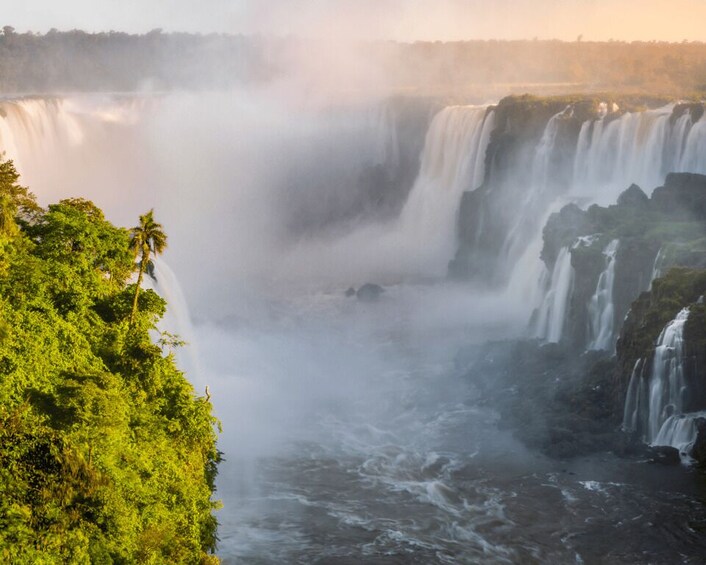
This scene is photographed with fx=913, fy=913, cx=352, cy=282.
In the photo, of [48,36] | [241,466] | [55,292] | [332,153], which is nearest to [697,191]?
[241,466]

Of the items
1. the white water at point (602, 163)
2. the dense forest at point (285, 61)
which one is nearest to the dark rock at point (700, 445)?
the white water at point (602, 163)

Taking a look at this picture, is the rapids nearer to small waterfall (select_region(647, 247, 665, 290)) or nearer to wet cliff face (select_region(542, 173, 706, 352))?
wet cliff face (select_region(542, 173, 706, 352))

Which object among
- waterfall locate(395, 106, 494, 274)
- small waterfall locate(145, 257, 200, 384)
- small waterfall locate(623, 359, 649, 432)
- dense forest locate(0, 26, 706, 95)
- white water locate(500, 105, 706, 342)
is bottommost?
small waterfall locate(623, 359, 649, 432)

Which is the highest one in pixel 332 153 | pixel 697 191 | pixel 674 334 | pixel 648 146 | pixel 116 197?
pixel 332 153

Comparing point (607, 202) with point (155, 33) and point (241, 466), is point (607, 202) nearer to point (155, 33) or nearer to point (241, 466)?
point (241, 466)

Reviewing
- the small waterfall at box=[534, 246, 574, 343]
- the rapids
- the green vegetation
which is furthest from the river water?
the green vegetation

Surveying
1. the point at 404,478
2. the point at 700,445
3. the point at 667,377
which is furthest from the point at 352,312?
the point at 700,445
